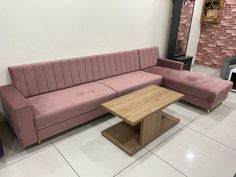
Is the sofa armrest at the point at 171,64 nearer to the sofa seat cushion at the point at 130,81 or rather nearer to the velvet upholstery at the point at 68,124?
the sofa seat cushion at the point at 130,81

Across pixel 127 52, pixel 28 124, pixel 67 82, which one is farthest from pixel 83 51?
pixel 28 124

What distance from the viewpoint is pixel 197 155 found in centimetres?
206

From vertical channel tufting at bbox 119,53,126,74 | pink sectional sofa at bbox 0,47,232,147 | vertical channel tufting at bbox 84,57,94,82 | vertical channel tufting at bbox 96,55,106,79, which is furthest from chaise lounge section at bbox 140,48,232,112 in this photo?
vertical channel tufting at bbox 84,57,94,82

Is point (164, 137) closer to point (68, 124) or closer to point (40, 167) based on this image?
point (68, 124)

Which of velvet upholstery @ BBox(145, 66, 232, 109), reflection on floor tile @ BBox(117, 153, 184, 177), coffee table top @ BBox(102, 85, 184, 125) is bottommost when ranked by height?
reflection on floor tile @ BBox(117, 153, 184, 177)

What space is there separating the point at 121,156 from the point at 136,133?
0.43 meters

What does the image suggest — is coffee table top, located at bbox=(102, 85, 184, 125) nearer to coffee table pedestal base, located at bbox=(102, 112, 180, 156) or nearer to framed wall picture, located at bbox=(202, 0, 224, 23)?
coffee table pedestal base, located at bbox=(102, 112, 180, 156)

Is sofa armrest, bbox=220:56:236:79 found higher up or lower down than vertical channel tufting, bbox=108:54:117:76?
lower down

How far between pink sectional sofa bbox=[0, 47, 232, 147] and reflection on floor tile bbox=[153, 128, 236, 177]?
2.73ft

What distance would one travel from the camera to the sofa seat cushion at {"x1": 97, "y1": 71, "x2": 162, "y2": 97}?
275 cm

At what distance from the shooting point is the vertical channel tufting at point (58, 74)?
256cm

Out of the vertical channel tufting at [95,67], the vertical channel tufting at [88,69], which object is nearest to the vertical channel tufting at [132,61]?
the vertical channel tufting at [95,67]

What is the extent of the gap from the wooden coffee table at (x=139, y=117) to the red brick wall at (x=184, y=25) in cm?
250

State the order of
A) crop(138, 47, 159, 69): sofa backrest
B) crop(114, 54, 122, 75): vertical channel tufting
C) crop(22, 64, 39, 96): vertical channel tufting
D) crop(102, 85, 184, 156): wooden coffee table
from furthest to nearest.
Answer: crop(138, 47, 159, 69): sofa backrest
crop(114, 54, 122, 75): vertical channel tufting
crop(22, 64, 39, 96): vertical channel tufting
crop(102, 85, 184, 156): wooden coffee table
